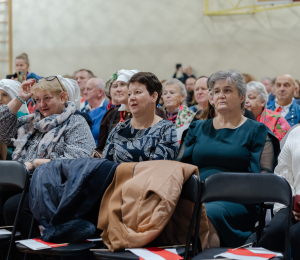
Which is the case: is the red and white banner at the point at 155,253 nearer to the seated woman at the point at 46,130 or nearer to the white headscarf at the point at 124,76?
the seated woman at the point at 46,130

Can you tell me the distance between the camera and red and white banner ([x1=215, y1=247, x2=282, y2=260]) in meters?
1.69

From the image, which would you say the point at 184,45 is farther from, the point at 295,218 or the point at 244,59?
the point at 295,218

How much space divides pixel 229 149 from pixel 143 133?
564 mm

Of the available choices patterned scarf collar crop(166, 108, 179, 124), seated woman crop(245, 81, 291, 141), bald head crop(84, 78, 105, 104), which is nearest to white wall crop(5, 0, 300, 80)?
bald head crop(84, 78, 105, 104)

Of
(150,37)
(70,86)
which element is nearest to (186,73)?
(150,37)

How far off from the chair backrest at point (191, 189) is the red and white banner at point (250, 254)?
0.95 ft

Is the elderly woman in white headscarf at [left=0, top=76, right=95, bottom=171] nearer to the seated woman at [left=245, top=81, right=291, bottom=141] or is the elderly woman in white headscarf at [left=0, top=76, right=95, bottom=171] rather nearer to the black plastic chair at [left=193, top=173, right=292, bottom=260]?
the black plastic chair at [left=193, top=173, right=292, bottom=260]

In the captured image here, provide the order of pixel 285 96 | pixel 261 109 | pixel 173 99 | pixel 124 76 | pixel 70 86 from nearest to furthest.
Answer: pixel 70 86, pixel 124 76, pixel 261 109, pixel 173 99, pixel 285 96

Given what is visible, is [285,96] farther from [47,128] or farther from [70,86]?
[47,128]

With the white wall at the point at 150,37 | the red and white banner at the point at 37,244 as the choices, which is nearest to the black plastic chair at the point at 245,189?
the red and white banner at the point at 37,244

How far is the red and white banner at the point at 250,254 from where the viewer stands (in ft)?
5.54

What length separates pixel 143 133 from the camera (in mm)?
2486

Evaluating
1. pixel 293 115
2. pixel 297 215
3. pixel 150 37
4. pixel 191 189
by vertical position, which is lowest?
pixel 297 215

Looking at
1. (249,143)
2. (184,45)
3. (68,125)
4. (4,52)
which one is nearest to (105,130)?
(68,125)
